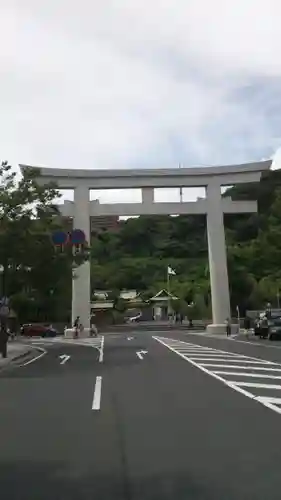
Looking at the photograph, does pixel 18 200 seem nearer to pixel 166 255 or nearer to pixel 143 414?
pixel 143 414

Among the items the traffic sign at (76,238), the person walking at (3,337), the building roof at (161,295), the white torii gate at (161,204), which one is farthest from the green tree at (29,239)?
the building roof at (161,295)

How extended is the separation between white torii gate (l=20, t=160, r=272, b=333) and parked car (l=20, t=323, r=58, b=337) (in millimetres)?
11404

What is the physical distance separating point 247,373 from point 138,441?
9048 mm

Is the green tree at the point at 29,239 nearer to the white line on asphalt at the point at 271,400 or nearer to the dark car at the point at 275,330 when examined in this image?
the dark car at the point at 275,330

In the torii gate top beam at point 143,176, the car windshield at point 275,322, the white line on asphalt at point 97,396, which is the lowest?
the white line on asphalt at point 97,396

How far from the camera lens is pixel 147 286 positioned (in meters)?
92.1

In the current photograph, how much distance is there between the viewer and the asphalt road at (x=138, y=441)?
6.19 metres

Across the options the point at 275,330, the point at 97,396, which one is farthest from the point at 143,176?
the point at 97,396

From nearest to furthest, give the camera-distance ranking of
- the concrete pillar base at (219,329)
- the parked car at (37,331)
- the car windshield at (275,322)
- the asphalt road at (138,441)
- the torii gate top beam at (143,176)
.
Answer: the asphalt road at (138,441) → the car windshield at (275,322) → the torii gate top beam at (143,176) → the concrete pillar base at (219,329) → the parked car at (37,331)

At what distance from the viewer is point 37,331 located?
6056 centimetres

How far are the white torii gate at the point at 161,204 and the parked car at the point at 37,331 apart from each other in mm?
11404

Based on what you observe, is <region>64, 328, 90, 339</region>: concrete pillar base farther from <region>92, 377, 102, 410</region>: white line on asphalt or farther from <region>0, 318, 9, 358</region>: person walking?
<region>92, 377, 102, 410</region>: white line on asphalt

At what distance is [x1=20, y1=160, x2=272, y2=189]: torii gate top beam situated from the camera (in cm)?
4616

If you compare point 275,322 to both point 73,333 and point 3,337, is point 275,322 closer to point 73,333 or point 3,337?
point 73,333
